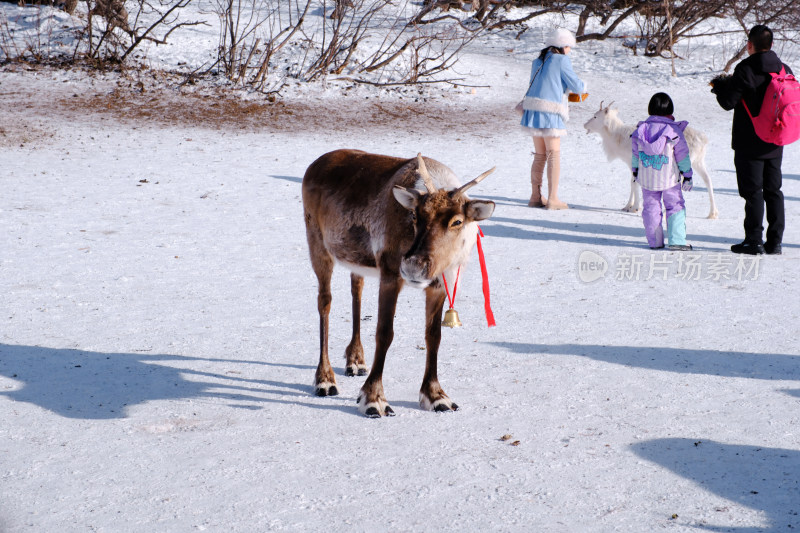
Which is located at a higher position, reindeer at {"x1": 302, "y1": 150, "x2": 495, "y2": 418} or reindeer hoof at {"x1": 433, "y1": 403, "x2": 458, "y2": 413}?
reindeer at {"x1": 302, "y1": 150, "x2": 495, "y2": 418}

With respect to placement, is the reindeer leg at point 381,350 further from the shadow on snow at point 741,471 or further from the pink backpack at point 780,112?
the pink backpack at point 780,112

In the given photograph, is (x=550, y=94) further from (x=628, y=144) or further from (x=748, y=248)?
(x=748, y=248)

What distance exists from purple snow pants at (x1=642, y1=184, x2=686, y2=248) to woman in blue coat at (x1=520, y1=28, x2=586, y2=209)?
6.60ft

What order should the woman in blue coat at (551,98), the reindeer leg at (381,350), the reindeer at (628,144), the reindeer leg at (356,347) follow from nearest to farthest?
the reindeer leg at (381,350) < the reindeer leg at (356,347) < the reindeer at (628,144) < the woman in blue coat at (551,98)

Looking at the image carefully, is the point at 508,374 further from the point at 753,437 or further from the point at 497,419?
the point at 753,437

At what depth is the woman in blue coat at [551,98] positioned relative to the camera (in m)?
9.72

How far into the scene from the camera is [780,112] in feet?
24.0

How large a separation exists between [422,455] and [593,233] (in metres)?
5.64

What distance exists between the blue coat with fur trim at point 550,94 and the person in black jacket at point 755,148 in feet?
7.78

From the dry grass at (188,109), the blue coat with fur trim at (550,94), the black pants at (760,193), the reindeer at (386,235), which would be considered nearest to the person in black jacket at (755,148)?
the black pants at (760,193)

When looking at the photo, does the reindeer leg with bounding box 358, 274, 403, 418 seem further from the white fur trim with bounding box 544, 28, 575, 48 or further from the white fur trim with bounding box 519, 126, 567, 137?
the white fur trim with bounding box 544, 28, 575, 48

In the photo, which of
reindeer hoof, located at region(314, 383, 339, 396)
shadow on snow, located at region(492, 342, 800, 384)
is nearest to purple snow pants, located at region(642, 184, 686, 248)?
shadow on snow, located at region(492, 342, 800, 384)

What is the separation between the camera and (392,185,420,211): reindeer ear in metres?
4.06

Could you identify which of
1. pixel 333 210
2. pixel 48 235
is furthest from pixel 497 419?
pixel 48 235
